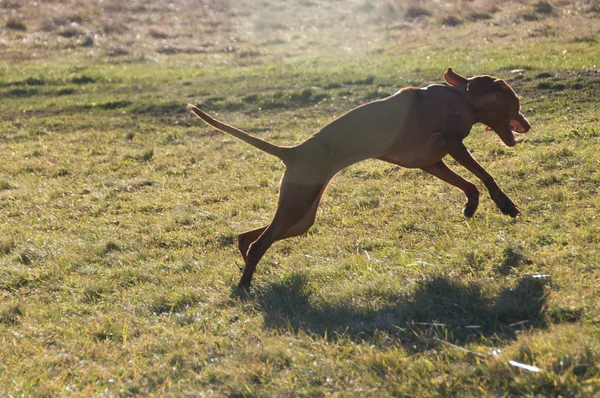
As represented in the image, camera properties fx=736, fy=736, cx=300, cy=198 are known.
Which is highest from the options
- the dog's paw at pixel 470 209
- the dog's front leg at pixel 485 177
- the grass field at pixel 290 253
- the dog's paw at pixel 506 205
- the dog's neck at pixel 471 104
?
the dog's neck at pixel 471 104

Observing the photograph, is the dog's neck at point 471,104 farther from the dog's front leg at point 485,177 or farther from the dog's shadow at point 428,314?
the dog's shadow at point 428,314

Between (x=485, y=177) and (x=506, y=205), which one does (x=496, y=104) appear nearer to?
(x=485, y=177)

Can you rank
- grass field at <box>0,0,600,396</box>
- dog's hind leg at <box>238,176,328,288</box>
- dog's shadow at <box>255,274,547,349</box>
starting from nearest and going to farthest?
grass field at <box>0,0,600,396</box> < dog's shadow at <box>255,274,547,349</box> < dog's hind leg at <box>238,176,328,288</box>

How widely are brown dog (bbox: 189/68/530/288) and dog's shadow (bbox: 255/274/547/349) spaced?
0.66 m

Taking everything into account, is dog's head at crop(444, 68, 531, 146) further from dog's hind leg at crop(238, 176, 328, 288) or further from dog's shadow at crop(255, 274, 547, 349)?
dog's shadow at crop(255, 274, 547, 349)

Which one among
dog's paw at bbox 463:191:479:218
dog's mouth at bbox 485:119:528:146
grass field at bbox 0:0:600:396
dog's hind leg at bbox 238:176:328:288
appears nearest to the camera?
grass field at bbox 0:0:600:396

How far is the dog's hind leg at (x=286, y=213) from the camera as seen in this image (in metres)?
4.96

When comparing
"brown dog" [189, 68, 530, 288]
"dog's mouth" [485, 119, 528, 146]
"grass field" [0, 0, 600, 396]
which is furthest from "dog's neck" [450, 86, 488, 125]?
"grass field" [0, 0, 600, 396]

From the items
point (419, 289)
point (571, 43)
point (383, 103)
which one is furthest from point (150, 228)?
point (571, 43)

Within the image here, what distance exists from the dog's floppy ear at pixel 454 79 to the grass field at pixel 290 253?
41.2 inches

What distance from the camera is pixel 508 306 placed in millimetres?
4027

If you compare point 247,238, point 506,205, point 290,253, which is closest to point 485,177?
point 506,205

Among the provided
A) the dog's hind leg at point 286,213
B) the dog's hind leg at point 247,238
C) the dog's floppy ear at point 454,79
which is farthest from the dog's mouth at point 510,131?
the dog's hind leg at point 247,238

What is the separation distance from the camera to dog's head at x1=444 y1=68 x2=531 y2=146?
18.1 feet
